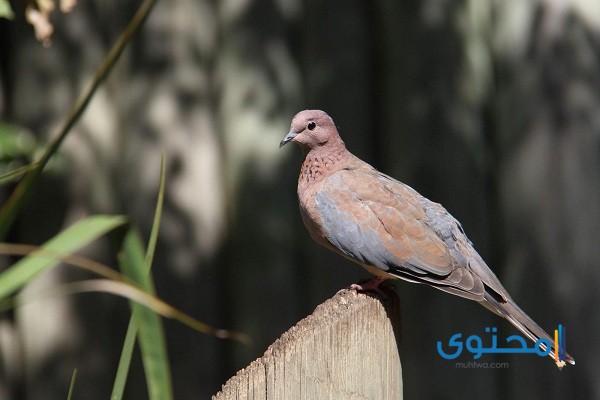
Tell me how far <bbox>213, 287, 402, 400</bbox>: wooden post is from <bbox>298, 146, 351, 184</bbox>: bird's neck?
1.26m

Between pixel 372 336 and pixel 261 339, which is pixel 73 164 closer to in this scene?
pixel 261 339

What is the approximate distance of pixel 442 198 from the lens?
3.46 metres

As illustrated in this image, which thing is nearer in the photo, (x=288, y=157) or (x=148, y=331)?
(x=148, y=331)

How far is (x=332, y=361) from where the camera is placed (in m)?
1.71

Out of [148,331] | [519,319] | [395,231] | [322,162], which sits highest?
[322,162]

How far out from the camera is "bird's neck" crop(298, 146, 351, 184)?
3178mm

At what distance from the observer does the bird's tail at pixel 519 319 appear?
287 cm

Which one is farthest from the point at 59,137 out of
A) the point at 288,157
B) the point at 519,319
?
the point at 288,157

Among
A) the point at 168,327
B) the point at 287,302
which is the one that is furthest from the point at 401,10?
the point at 168,327

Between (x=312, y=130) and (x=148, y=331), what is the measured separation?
2004 millimetres

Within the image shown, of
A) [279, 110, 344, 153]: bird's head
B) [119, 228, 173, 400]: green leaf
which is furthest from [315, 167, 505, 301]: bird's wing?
[119, 228, 173, 400]: green leaf

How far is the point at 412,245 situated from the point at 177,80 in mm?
1143

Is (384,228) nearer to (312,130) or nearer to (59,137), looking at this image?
(312,130)

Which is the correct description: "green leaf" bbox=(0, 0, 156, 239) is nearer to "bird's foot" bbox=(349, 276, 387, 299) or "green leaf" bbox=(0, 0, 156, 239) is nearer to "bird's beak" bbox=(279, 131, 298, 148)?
"bird's foot" bbox=(349, 276, 387, 299)
